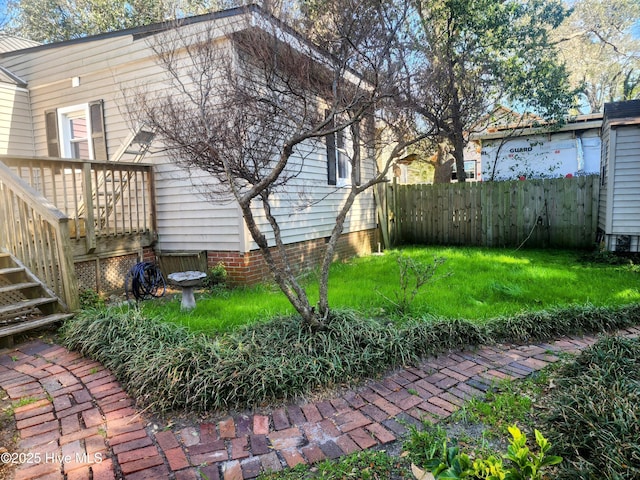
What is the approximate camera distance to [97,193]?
5.19 metres

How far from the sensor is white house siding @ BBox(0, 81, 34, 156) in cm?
726

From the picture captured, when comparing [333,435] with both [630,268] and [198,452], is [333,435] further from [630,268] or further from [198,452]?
[630,268]

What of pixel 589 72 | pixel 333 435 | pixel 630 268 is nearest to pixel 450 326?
pixel 333 435

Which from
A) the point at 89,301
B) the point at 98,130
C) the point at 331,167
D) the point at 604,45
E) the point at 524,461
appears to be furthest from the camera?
the point at 604,45

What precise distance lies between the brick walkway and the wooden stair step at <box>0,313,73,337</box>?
0.30 meters

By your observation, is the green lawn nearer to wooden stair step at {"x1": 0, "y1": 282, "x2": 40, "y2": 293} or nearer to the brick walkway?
the brick walkway

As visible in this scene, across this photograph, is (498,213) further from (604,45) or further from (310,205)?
(604,45)

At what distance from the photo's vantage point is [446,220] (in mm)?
10234

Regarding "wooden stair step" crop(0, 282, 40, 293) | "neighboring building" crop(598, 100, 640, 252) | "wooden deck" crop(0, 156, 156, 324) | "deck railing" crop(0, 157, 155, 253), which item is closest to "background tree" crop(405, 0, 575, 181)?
"neighboring building" crop(598, 100, 640, 252)

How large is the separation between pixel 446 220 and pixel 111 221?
763 cm

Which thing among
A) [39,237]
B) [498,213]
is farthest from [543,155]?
[39,237]

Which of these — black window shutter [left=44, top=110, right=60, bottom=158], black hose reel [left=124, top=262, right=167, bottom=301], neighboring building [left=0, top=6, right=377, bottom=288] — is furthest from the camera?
black window shutter [left=44, top=110, right=60, bottom=158]

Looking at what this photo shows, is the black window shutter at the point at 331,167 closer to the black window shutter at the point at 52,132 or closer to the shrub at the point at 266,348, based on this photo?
the shrub at the point at 266,348

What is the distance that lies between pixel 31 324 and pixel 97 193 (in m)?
1.97
